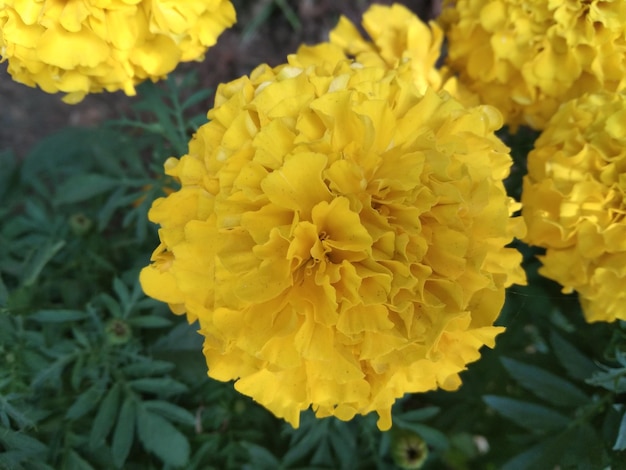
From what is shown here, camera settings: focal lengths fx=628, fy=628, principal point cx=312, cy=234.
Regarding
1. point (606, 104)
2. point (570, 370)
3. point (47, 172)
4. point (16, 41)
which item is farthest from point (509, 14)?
point (47, 172)

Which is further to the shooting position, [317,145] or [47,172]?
[47,172]

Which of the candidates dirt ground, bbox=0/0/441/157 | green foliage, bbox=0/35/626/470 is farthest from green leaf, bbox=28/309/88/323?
dirt ground, bbox=0/0/441/157

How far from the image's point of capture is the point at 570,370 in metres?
1.39

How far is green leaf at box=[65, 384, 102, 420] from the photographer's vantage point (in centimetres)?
134

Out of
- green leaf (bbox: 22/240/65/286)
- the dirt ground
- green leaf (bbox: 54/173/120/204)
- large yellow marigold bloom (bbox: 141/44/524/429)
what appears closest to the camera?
large yellow marigold bloom (bbox: 141/44/524/429)

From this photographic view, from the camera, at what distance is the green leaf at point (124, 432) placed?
1322 mm

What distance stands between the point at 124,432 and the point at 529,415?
→ 91 centimetres

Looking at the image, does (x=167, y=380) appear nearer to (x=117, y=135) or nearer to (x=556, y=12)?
(x=117, y=135)

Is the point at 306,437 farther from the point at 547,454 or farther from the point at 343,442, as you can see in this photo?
the point at 547,454

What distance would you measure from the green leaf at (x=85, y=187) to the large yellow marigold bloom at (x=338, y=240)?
30.2 inches

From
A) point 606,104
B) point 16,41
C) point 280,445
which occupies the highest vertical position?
point 606,104

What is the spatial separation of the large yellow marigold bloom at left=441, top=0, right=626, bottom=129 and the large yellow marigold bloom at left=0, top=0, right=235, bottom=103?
55 centimetres

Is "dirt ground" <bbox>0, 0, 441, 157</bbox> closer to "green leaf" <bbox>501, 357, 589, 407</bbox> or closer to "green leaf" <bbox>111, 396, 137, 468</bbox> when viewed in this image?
"green leaf" <bbox>111, 396, 137, 468</bbox>

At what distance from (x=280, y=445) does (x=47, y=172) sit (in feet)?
3.99
